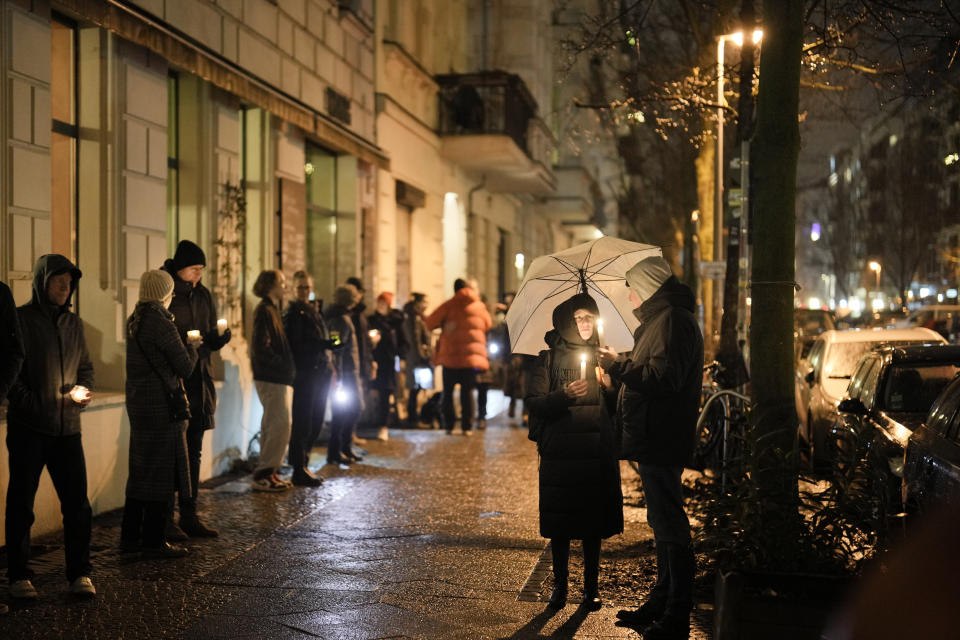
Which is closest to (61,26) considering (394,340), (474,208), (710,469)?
(394,340)

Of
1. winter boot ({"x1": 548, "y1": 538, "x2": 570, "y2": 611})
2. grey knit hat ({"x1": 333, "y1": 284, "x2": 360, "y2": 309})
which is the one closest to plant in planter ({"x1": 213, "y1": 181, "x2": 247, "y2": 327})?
grey knit hat ({"x1": 333, "y1": 284, "x2": 360, "y2": 309})

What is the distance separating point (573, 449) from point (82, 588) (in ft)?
9.51

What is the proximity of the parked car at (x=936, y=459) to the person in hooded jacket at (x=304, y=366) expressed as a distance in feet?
19.2

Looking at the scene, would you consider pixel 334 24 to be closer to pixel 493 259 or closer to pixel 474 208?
pixel 474 208

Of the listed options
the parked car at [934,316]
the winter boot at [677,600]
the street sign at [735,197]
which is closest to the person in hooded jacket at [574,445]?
the winter boot at [677,600]

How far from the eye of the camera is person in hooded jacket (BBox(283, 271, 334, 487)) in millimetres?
10219

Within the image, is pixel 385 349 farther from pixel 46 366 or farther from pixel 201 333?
pixel 46 366

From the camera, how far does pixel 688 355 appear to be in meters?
5.52

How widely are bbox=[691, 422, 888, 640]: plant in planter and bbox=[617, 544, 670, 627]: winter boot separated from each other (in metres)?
0.30

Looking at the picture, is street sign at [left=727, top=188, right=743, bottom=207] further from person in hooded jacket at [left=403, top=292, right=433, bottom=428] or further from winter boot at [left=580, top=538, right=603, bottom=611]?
winter boot at [left=580, top=538, right=603, bottom=611]

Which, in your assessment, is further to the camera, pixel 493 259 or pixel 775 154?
pixel 493 259

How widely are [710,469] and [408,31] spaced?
1194 centimetres

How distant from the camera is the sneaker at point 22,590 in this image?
6051 mm

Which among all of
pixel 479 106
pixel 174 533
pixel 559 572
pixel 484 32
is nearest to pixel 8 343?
pixel 174 533
